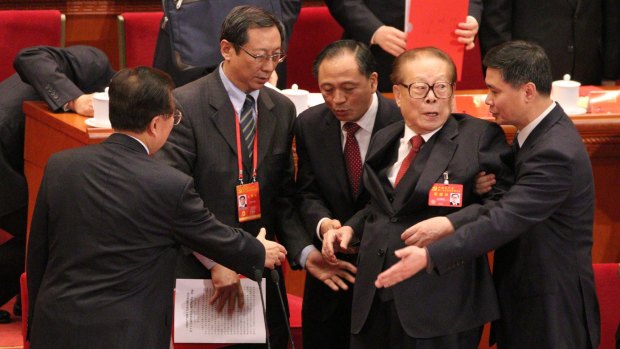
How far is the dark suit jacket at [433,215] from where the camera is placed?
3.13 meters

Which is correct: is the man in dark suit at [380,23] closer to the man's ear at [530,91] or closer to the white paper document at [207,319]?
the man's ear at [530,91]

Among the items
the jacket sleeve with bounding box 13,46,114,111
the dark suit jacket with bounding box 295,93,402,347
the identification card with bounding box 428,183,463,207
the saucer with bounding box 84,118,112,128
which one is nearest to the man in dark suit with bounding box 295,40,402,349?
the dark suit jacket with bounding box 295,93,402,347

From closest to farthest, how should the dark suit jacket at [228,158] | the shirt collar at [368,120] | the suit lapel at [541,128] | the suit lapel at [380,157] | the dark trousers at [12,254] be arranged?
1. the suit lapel at [541,128]
2. the suit lapel at [380,157]
3. the dark suit jacket at [228,158]
4. the shirt collar at [368,120]
5. the dark trousers at [12,254]

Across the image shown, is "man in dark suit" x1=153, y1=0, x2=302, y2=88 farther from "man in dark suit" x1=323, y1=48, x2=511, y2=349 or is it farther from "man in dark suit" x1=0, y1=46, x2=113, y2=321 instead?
"man in dark suit" x1=323, y1=48, x2=511, y2=349

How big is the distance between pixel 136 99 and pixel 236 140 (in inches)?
19.5

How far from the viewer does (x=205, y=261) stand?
3445 mm

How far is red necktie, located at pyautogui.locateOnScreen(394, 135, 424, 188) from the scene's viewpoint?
10.6 feet

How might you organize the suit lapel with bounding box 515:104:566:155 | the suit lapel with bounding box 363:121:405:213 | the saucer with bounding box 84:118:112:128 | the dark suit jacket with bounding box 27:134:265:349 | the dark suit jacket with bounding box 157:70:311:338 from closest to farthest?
the dark suit jacket with bounding box 27:134:265:349 < the suit lapel with bounding box 515:104:566:155 < the suit lapel with bounding box 363:121:405:213 < the dark suit jacket with bounding box 157:70:311:338 < the saucer with bounding box 84:118:112:128

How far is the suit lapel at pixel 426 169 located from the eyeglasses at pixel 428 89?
9cm

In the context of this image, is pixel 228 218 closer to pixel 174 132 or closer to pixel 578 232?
pixel 174 132

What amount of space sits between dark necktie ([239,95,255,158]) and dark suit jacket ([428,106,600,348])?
0.76m

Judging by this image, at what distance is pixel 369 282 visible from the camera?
10.6 feet

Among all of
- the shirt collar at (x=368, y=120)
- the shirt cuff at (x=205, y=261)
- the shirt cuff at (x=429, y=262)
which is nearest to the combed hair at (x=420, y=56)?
the shirt collar at (x=368, y=120)

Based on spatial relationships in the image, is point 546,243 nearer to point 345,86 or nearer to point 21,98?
point 345,86
